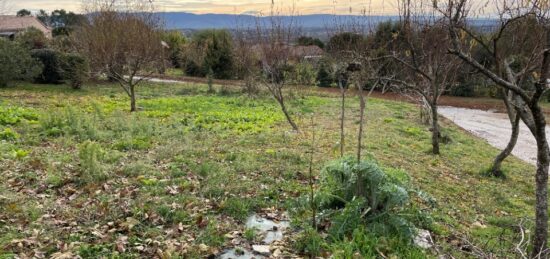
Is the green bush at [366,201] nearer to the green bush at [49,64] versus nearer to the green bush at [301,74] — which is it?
the green bush at [301,74]

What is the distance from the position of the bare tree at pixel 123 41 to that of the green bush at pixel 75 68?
16.2 inches

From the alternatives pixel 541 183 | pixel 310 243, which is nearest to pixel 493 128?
pixel 541 183

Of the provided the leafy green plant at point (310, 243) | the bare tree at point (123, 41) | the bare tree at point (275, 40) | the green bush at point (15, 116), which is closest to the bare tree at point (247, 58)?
the bare tree at point (275, 40)

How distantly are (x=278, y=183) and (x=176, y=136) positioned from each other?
423 cm

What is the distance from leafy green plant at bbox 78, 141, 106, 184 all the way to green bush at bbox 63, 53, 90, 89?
15063 millimetres

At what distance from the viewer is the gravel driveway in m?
14.8

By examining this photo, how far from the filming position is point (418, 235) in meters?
4.65

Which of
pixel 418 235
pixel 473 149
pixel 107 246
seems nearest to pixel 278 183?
pixel 418 235

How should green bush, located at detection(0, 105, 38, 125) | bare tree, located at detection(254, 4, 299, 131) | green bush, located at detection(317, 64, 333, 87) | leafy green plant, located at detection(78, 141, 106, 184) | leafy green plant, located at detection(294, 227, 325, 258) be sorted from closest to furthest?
leafy green plant, located at detection(294, 227, 325, 258)
leafy green plant, located at detection(78, 141, 106, 184)
green bush, located at detection(0, 105, 38, 125)
bare tree, located at detection(254, 4, 299, 131)
green bush, located at detection(317, 64, 333, 87)

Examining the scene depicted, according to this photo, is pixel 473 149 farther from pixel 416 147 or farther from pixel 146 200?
pixel 146 200

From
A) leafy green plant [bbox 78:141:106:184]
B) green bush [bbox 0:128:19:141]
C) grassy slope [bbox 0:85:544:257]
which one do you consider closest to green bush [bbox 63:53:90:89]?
grassy slope [bbox 0:85:544:257]

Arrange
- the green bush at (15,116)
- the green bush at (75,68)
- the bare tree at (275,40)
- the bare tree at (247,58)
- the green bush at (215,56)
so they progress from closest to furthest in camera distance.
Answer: the green bush at (15,116) < the bare tree at (275,40) < the bare tree at (247,58) < the green bush at (75,68) < the green bush at (215,56)

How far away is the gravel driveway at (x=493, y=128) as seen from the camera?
14.8m

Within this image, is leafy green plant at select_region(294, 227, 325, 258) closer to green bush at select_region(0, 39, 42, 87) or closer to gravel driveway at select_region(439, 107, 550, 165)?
gravel driveway at select_region(439, 107, 550, 165)
